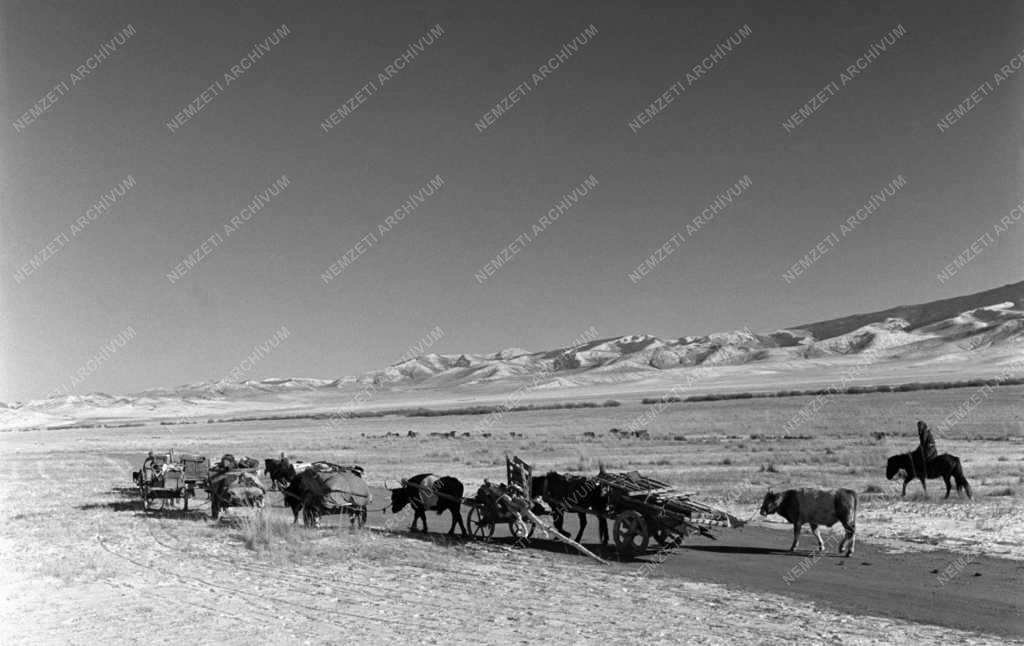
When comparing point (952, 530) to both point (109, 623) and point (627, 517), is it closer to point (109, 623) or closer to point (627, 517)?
point (627, 517)

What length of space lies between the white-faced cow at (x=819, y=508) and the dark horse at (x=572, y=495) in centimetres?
285

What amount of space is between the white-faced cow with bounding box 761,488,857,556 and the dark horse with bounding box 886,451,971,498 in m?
7.63

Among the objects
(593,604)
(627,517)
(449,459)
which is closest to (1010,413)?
(449,459)

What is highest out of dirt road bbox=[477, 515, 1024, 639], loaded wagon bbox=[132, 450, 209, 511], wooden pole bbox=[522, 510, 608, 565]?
loaded wagon bbox=[132, 450, 209, 511]

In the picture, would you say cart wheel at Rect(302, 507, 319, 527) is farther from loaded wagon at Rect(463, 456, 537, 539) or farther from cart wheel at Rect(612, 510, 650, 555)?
cart wheel at Rect(612, 510, 650, 555)

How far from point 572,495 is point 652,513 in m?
2.06

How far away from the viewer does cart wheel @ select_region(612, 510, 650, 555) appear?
44.7ft

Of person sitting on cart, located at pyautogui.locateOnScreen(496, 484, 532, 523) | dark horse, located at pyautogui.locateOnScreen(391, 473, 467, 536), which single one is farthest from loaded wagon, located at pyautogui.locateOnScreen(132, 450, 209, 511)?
person sitting on cart, located at pyautogui.locateOnScreen(496, 484, 532, 523)

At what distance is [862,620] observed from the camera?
9641mm

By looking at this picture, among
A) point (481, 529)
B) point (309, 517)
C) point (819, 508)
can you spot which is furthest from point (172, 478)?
point (819, 508)

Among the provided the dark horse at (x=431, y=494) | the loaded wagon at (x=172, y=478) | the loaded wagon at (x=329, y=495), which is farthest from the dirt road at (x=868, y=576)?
the loaded wagon at (x=172, y=478)

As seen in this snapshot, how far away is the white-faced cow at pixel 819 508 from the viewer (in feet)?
44.1

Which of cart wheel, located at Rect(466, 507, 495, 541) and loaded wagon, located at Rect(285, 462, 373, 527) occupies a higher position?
loaded wagon, located at Rect(285, 462, 373, 527)

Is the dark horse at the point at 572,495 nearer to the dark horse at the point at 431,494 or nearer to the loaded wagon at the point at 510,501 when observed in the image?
the loaded wagon at the point at 510,501
